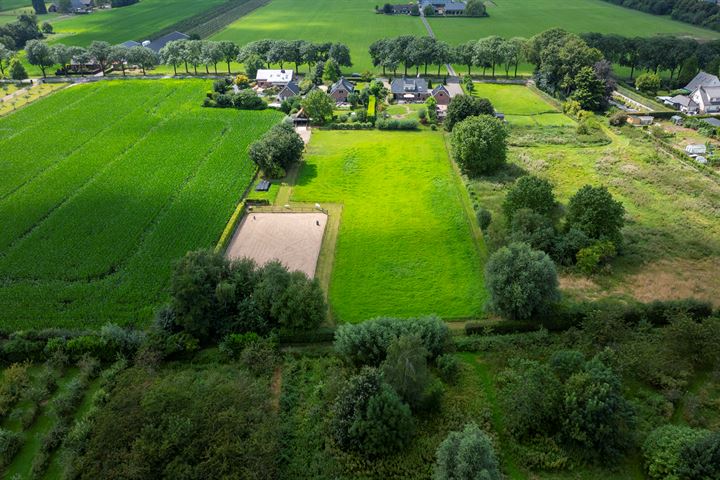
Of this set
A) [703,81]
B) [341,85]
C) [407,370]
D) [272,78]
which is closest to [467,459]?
[407,370]

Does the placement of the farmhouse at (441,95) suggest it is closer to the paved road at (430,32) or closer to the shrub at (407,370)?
the paved road at (430,32)

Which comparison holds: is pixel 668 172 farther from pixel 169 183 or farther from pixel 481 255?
pixel 169 183

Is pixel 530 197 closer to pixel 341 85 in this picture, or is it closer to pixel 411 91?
pixel 411 91

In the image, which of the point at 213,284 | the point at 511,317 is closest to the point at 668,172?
the point at 511,317

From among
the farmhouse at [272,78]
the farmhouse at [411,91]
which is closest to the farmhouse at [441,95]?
the farmhouse at [411,91]

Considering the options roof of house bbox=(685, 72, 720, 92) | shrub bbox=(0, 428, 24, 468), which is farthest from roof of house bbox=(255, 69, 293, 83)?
shrub bbox=(0, 428, 24, 468)

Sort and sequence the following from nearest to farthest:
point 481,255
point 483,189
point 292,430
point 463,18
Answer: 1. point 292,430
2. point 481,255
3. point 483,189
4. point 463,18
